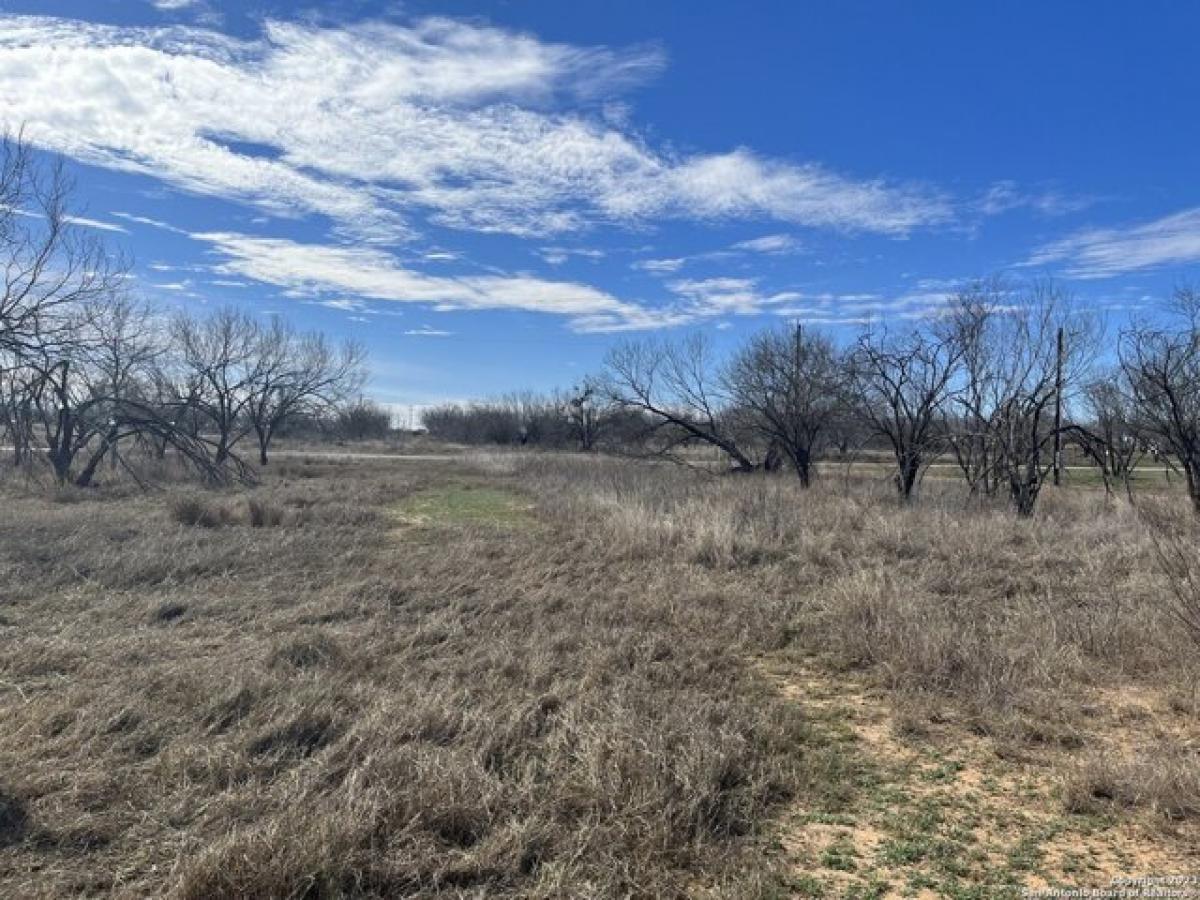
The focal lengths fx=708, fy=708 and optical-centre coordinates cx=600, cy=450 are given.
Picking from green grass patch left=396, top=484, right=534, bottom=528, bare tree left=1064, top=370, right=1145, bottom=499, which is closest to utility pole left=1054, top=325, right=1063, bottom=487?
bare tree left=1064, top=370, right=1145, bottom=499

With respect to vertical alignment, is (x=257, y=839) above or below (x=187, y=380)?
below

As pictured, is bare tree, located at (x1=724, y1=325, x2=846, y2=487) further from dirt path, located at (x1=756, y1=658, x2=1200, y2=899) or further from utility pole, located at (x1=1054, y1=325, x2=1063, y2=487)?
dirt path, located at (x1=756, y1=658, x2=1200, y2=899)

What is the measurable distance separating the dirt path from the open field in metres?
0.02

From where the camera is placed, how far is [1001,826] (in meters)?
3.33

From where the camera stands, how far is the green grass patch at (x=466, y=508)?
51.6 feet

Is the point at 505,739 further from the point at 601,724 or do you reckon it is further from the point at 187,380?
the point at 187,380

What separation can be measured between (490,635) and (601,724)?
2.48 metres

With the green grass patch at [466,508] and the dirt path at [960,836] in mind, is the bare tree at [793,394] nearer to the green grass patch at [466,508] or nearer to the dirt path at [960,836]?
the green grass patch at [466,508]

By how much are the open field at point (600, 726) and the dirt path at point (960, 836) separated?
2 centimetres

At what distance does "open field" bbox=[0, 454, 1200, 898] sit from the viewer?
296cm

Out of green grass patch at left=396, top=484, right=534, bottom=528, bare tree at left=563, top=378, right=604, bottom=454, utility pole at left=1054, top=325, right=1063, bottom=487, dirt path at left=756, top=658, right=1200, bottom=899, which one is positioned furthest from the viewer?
bare tree at left=563, top=378, right=604, bottom=454

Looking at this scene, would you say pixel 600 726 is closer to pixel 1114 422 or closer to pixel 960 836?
pixel 960 836

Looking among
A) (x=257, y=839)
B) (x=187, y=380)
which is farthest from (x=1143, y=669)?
(x=187, y=380)

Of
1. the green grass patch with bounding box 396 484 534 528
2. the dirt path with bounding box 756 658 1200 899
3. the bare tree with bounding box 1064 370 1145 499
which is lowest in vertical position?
the dirt path with bounding box 756 658 1200 899
